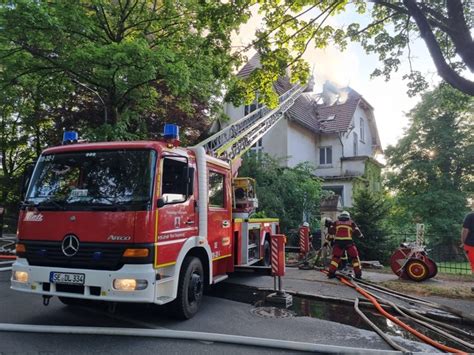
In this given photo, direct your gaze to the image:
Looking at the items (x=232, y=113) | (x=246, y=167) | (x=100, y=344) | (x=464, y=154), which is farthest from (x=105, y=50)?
(x=464, y=154)

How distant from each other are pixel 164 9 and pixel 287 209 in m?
9.26

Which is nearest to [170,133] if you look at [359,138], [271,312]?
[271,312]

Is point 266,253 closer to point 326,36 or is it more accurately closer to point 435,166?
point 326,36

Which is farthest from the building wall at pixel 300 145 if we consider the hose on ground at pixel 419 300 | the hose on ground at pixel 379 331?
the hose on ground at pixel 379 331

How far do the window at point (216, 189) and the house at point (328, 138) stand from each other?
527 inches

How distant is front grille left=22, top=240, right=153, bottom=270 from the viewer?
15.6 feet

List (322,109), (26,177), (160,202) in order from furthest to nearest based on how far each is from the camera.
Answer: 1. (322,109)
2. (26,177)
3. (160,202)

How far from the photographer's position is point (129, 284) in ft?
15.3

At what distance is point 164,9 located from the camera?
12289mm

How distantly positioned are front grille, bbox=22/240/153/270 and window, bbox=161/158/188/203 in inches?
31.3

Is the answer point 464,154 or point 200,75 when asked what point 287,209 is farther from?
point 464,154

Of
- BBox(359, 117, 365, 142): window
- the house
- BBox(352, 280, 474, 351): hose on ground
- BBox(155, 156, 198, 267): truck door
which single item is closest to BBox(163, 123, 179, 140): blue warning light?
BBox(155, 156, 198, 267): truck door

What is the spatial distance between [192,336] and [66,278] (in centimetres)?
170

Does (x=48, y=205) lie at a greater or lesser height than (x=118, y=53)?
lesser
